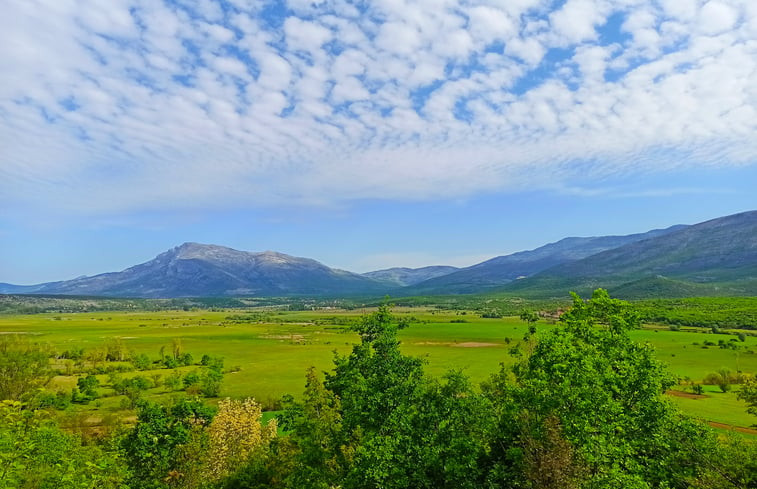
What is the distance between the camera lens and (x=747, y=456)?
26.2 meters

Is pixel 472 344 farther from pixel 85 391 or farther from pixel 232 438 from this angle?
pixel 232 438

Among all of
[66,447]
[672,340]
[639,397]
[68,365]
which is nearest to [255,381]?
[68,365]

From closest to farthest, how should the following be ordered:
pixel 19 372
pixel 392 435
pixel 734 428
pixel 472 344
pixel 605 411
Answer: pixel 605 411, pixel 392 435, pixel 734 428, pixel 19 372, pixel 472 344

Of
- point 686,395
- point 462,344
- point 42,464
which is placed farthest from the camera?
point 462,344

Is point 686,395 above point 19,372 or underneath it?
underneath

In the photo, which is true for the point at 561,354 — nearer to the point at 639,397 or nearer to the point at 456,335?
the point at 639,397

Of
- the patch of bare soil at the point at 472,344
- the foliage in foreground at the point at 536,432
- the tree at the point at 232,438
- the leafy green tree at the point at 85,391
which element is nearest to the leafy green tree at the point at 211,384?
the leafy green tree at the point at 85,391

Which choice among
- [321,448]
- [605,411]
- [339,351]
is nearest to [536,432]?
[605,411]

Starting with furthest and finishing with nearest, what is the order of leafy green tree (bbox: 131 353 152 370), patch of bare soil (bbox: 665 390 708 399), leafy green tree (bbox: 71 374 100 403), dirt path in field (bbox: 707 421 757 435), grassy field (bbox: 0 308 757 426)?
leafy green tree (bbox: 131 353 152 370) < leafy green tree (bbox: 71 374 100 403) < grassy field (bbox: 0 308 757 426) < patch of bare soil (bbox: 665 390 708 399) < dirt path in field (bbox: 707 421 757 435)

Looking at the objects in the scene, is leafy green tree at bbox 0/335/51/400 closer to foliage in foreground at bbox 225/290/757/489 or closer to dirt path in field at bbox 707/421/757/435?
foliage in foreground at bbox 225/290/757/489

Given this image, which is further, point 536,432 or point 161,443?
point 161,443

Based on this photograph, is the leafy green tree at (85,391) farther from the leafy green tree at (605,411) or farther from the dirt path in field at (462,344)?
the dirt path in field at (462,344)

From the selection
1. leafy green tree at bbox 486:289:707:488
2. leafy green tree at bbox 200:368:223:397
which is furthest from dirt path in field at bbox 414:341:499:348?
leafy green tree at bbox 486:289:707:488

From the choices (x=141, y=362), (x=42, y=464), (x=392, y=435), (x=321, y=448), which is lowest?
(x=141, y=362)
